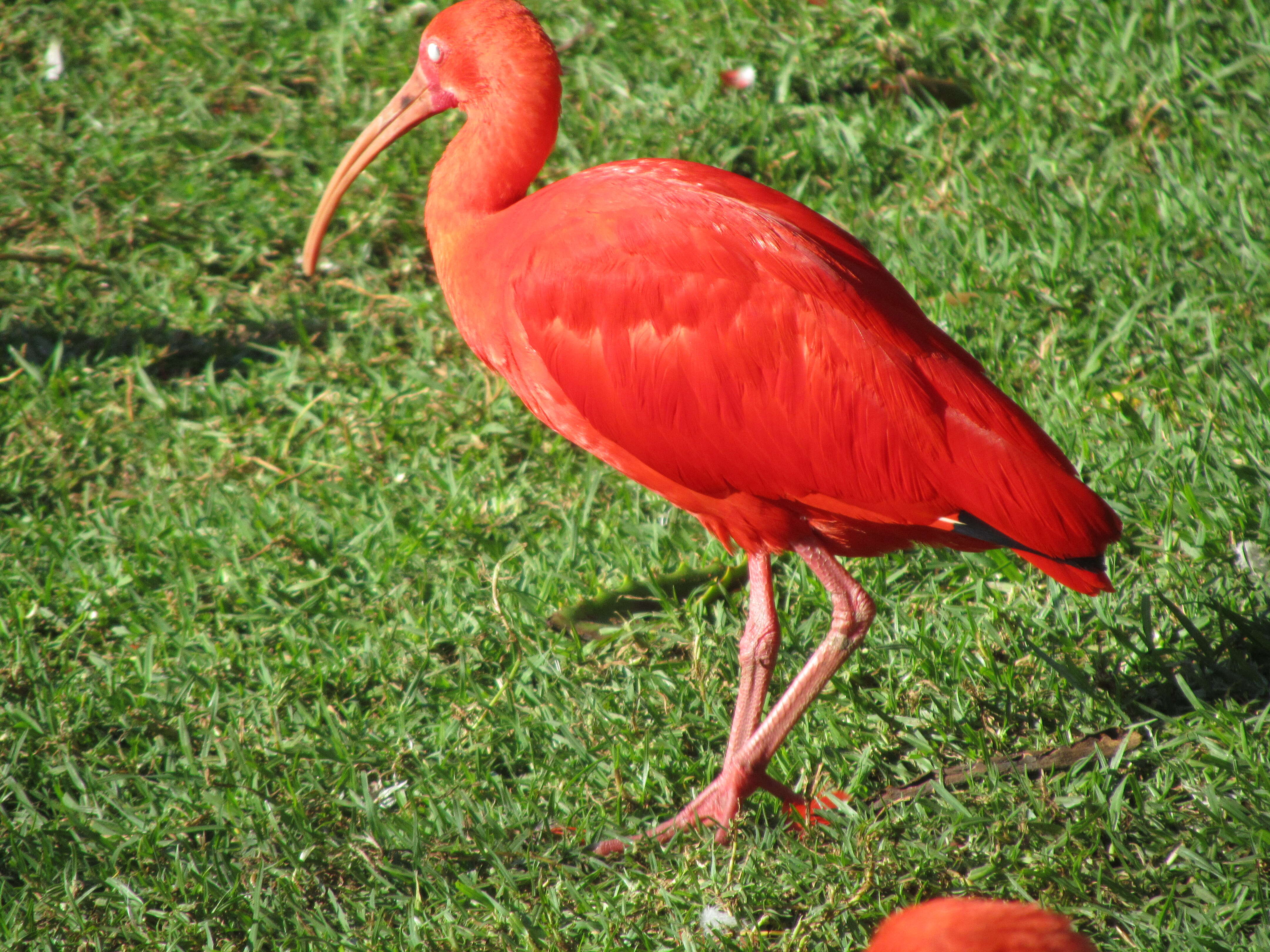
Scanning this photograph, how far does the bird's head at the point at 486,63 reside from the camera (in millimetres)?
3150

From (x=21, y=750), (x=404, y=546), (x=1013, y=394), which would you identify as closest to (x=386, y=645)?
(x=404, y=546)

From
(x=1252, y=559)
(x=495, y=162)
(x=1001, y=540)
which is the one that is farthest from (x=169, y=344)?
(x=1252, y=559)

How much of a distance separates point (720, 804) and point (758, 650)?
15.5 inches

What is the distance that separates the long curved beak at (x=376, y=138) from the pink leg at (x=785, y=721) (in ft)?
5.65

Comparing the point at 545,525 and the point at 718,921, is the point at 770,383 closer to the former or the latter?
the point at 718,921

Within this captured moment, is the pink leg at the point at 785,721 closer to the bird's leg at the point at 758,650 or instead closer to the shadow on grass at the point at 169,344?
the bird's leg at the point at 758,650

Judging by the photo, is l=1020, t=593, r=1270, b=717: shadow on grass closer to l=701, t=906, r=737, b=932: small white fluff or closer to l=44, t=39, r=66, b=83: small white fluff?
l=701, t=906, r=737, b=932: small white fluff

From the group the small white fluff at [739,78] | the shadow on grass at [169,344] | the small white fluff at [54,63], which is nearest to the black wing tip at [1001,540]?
the shadow on grass at [169,344]

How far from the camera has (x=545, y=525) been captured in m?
3.91

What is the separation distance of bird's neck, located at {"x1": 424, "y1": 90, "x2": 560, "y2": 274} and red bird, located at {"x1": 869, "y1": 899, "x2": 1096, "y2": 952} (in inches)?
80.6

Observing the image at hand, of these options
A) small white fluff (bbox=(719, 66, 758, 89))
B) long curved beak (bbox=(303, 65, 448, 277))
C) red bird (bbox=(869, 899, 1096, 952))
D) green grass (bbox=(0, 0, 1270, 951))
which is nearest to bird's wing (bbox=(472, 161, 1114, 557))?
green grass (bbox=(0, 0, 1270, 951))

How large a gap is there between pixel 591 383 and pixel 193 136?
11.0ft

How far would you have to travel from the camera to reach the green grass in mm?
2766

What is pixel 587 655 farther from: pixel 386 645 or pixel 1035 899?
pixel 1035 899
